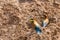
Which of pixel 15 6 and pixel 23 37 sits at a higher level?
pixel 15 6

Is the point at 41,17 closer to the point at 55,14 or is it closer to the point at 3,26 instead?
the point at 55,14

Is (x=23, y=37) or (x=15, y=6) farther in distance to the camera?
(x=15, y=6)

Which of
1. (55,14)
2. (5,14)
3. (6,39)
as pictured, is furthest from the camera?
(55,14)

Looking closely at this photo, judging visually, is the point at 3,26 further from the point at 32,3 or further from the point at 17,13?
the point at 32,3

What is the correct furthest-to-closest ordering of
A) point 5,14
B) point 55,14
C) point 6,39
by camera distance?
point 55,14, point 5,14, point 6,39

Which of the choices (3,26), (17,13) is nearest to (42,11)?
(17,13)

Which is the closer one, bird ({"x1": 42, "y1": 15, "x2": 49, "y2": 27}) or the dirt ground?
the dirt ground

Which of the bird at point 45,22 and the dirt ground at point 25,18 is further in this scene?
the bird at point 45,22
